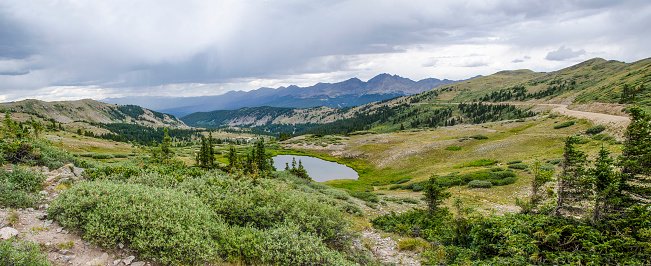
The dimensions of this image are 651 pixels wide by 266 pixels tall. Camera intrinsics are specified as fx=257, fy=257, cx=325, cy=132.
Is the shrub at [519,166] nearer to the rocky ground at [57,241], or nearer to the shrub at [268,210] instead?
the shrub at [268,210]

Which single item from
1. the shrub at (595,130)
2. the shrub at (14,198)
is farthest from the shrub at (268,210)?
the shrub at (595,130)

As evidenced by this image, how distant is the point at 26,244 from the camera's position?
6.04 metres

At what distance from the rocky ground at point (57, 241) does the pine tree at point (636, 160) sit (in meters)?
15.7

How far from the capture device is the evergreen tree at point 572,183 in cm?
1003

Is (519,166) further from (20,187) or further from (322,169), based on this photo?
(322,169)

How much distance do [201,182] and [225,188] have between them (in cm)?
122

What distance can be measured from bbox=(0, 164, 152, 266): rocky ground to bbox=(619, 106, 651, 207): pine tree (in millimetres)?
15719

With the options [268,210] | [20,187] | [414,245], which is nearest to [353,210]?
[414,245]

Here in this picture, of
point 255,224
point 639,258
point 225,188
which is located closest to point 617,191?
point 639,258

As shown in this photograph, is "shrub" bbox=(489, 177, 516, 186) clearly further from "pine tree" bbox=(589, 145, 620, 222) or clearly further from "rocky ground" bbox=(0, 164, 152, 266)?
"rocky ground" bbox=(0, 164, 152, 266)

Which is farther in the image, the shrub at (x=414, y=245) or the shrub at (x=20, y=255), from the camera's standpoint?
the shrub at (x=414, y=245)

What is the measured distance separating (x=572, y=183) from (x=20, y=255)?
1727 cm

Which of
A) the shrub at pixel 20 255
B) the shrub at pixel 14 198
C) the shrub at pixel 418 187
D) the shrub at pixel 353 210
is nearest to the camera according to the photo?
the shrub at pixel 20 255

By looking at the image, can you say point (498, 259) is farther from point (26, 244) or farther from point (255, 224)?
point (26, 244)
